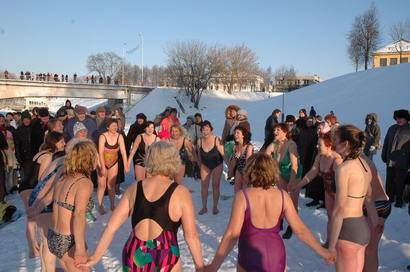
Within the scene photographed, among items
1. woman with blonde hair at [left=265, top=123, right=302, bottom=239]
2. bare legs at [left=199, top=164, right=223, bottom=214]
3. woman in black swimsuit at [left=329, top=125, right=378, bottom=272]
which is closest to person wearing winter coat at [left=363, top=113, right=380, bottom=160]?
bare legs at [left=199, top=164, right=223, bottom=214]

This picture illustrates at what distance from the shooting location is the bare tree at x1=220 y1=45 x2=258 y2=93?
189 feet

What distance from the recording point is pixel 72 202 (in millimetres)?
3381

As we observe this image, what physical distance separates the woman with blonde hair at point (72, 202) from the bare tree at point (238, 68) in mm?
53758

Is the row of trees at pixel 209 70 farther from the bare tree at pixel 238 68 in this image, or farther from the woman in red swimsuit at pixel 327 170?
the woman in red swimsuit at pixel 327 170

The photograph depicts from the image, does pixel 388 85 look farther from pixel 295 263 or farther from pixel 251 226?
pixel 251 226

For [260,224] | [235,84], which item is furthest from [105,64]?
[260,224]

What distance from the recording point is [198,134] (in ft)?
36.3

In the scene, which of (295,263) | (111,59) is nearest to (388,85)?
(295,263)

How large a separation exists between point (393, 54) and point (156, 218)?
66.1 m

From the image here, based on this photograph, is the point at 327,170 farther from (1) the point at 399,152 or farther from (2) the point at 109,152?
(2) the point at 109,152

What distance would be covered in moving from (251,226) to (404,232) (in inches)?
192

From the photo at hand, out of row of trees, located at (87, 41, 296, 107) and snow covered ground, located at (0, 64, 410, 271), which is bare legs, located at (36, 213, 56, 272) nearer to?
snow covered ground, located at (0, 64, 410, 271)

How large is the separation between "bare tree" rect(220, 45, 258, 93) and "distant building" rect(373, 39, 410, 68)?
1900 centimetres

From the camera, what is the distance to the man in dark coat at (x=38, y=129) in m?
9.35
